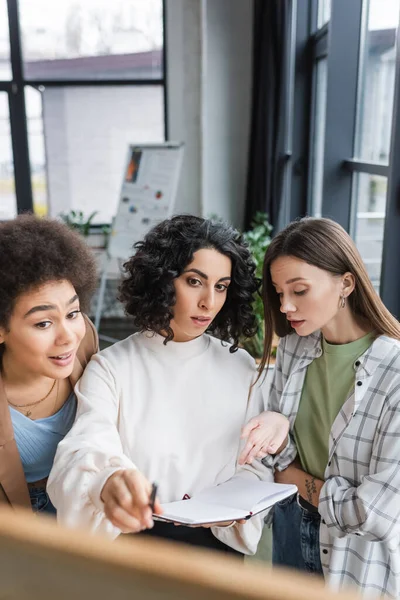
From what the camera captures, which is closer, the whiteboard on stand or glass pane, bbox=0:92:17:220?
the whiteboard on stand

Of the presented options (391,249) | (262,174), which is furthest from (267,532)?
(262,174)

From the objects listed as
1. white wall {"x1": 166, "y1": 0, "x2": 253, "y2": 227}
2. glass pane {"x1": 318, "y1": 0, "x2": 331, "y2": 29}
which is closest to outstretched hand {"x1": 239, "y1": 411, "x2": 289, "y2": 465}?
glass pane {"x1": 318, "y1": 0, "x2": 331, "y2": 29}

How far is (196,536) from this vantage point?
1307 millimetres

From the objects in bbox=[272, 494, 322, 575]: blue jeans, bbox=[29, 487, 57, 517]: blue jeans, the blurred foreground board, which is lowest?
bbox=[272, 494, 322, 575]: blue jeans

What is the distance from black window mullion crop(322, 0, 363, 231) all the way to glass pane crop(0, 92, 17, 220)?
143 inches

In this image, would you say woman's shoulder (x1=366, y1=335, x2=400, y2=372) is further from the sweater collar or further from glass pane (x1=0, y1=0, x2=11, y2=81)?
glass pane (x1=0, y1=0, x2=11, y2=81)

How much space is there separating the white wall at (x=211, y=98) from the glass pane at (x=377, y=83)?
2.71 m

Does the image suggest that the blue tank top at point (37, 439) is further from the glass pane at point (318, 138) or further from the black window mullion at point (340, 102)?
the glass pane at point (318, 138)

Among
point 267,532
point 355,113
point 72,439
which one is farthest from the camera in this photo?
point 355,113

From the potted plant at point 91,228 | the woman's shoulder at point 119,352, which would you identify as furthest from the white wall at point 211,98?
the woman's shoulder at point 119,352

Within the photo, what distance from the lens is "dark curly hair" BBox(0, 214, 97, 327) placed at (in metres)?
1.12

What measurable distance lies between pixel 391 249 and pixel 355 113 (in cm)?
115

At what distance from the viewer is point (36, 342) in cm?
114

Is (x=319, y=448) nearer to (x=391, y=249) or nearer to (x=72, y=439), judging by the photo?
(x=72, y=439)
